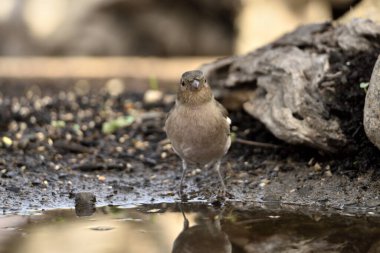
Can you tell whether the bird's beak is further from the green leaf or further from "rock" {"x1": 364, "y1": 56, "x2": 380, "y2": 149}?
the green leaf

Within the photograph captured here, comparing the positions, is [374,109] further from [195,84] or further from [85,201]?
[85,201]

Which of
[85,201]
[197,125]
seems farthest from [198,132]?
[85,201]

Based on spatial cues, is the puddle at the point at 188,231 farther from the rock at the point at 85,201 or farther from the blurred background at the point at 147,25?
the blurred background at the point at 147,25

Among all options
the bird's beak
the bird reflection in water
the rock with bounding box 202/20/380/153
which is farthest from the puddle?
the bird's beak

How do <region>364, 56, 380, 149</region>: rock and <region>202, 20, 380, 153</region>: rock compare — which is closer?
<region>364, 56, 380, 149</region>: rock

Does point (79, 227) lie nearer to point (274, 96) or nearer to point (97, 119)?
point (274, 96)

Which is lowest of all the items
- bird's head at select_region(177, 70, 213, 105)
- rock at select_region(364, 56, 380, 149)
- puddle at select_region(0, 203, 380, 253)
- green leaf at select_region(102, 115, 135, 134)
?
puddle at select_region(0, 203, 380, 253)
